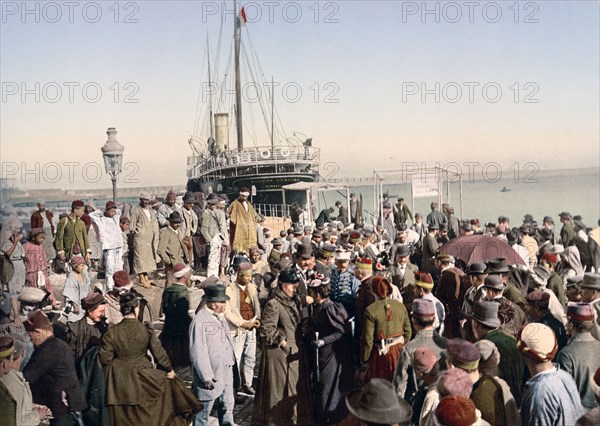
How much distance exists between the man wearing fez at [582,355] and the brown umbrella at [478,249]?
3258 mm

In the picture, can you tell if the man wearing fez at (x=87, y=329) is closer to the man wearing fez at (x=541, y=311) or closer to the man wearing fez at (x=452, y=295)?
the man wearing fez at (x=452, y=295)

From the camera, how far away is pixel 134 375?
5066 mm

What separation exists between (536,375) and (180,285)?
4.10m

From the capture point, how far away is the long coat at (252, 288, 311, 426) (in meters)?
5.91

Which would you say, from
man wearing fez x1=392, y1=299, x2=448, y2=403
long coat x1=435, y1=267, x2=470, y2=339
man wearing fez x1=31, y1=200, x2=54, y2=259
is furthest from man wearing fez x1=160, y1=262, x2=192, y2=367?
man wearing fez x1=31, y1=200, x2=54, y2=259

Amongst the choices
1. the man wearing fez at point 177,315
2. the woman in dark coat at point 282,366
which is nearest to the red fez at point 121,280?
the man wearing fez at point 177,315

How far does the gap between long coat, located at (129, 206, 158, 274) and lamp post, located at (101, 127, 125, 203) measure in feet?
2.59

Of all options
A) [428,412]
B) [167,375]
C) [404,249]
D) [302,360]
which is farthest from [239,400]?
[428,412]

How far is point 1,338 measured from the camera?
4465 mm

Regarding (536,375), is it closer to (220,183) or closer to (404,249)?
(404,249)

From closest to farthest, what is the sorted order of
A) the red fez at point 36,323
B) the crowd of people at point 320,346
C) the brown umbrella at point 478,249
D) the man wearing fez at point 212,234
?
the crowd of people at point 320,346 → the red fez at point 36,323 → the brown umbrella at point 478,249 → the man wearing fez at point 212,234

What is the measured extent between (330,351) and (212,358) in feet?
3.70

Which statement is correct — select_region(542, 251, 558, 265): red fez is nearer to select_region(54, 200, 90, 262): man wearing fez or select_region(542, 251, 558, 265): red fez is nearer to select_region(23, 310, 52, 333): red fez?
select_region(23, 310, 52, 333): red fez

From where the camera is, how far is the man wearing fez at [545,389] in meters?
3.84
